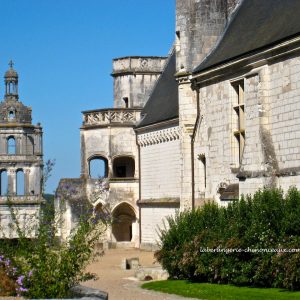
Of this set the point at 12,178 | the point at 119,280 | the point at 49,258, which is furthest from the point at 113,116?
the point at 12,178

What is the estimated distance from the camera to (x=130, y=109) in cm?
4791

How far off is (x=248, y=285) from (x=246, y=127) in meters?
6.05

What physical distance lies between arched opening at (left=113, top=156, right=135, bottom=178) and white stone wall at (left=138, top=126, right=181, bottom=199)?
4.50 m

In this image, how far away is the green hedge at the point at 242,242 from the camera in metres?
22.2

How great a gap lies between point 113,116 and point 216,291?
26.4 metres

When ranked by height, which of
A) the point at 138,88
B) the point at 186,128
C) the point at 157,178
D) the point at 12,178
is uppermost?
the point at 138,88

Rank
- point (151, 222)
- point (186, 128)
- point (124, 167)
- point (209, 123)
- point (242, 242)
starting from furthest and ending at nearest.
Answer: point (124, 167), point (151, 222), point (186, 128), point (209, 123), point (242, 242)

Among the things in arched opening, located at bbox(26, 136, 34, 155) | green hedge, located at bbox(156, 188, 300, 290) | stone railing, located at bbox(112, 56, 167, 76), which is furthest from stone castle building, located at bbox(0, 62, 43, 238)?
green hedge, located at bbox(156, 188, 300, 290)

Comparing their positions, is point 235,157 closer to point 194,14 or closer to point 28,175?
point 194,14

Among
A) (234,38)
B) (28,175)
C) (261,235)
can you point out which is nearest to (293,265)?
(261,235)

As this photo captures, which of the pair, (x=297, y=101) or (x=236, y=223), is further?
(x=297, y=101)

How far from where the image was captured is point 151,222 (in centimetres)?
4400

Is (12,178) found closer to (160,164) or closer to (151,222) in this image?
(151,222)

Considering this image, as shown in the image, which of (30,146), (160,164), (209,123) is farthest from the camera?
(30,146)
